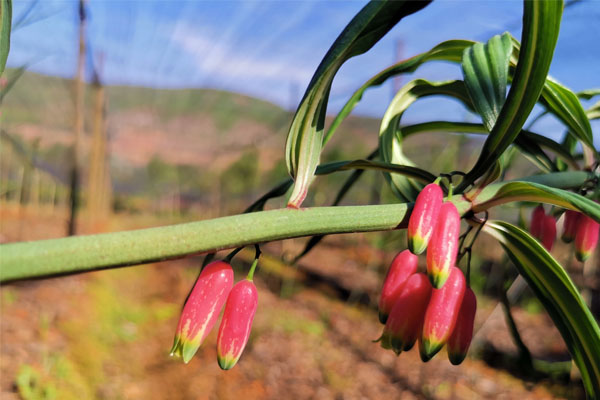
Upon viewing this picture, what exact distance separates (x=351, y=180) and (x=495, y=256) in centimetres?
599

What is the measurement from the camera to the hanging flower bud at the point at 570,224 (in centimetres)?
51

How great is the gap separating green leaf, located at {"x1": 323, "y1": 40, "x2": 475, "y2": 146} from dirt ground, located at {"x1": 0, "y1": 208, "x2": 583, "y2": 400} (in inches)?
64.7

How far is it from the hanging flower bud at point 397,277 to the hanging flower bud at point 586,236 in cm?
20

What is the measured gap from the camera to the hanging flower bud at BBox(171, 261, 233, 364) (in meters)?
0.33

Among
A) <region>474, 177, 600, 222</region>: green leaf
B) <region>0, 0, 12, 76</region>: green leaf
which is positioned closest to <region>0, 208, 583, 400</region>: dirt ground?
<region>474, 177, 600, 222</region>: green leaf

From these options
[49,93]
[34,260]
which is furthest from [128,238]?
[49,93]

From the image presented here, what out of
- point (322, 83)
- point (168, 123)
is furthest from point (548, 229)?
point (168, 123)

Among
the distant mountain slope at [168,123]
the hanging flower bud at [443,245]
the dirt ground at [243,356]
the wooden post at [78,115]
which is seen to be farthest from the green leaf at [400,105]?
the distant mountain slope at [168,123]

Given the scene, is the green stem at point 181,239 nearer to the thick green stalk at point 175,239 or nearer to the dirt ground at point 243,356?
the thick green stalk at point 175,239

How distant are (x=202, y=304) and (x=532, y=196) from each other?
0.23m

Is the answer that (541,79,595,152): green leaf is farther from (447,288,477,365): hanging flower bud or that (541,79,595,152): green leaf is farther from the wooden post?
the wooden post

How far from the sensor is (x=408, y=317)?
39 centimetres

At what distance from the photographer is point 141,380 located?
2.78 metres

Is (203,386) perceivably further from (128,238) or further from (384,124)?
(128,238)
